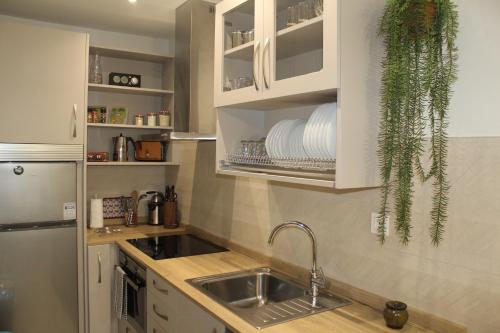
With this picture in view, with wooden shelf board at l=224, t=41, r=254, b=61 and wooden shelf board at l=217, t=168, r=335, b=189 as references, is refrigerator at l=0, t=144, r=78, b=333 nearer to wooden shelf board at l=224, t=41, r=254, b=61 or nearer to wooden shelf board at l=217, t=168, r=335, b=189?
wooden shelf board at l=217, t=168, r=335, b=189

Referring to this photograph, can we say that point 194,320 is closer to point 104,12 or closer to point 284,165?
point 284,165

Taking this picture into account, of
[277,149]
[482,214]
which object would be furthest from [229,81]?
[482,214]

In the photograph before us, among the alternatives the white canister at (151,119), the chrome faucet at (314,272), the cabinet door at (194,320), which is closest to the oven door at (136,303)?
the cabinet door at (194,320)

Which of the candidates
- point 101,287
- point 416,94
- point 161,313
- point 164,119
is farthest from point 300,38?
point 101,287

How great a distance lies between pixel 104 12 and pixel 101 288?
6.39ft

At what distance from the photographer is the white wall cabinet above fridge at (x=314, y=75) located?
145 cm

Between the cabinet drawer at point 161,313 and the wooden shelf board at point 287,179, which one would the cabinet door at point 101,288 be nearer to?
the cabinet drawer at point 161,313

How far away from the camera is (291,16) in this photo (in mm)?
1671

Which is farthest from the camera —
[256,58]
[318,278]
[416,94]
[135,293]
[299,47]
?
[135,293]

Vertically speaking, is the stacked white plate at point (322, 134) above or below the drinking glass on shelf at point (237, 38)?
below

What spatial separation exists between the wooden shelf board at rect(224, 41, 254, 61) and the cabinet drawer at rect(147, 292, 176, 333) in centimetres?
128

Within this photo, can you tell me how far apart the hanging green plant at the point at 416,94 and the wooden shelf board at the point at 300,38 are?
23 cm

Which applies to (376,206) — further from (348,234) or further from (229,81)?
(229,81)

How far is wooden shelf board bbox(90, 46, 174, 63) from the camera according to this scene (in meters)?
3.15
